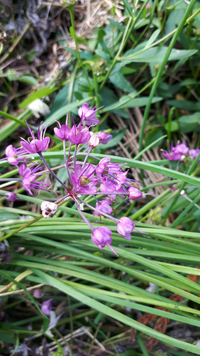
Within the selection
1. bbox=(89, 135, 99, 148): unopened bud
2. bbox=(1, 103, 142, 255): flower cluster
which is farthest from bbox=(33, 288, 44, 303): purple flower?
bbox=(89, 135, 99, 148): unopened bud

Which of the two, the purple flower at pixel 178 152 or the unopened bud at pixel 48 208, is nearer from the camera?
the unopened bud at pixel 48 208

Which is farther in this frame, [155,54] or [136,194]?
[155,54]

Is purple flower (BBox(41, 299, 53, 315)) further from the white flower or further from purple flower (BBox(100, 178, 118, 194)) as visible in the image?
the white flower

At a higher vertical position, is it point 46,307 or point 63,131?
point 63,131

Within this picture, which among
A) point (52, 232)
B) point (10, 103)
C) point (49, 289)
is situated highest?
point (10, 103)

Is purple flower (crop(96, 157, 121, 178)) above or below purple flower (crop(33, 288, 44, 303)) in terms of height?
above

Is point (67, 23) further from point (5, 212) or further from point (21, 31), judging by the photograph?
point (5, 212)

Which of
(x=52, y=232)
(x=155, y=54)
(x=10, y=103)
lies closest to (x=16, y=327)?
(x=52, y=232)

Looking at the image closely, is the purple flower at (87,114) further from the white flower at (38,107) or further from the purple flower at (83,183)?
the white flower at (38,107)

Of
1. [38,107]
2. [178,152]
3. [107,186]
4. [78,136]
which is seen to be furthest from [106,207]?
[38,107]

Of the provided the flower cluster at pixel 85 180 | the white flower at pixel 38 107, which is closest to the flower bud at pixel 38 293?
the flower cluster at pixel 85 180

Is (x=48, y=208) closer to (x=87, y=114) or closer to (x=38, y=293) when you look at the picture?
(x=87, y=114)
